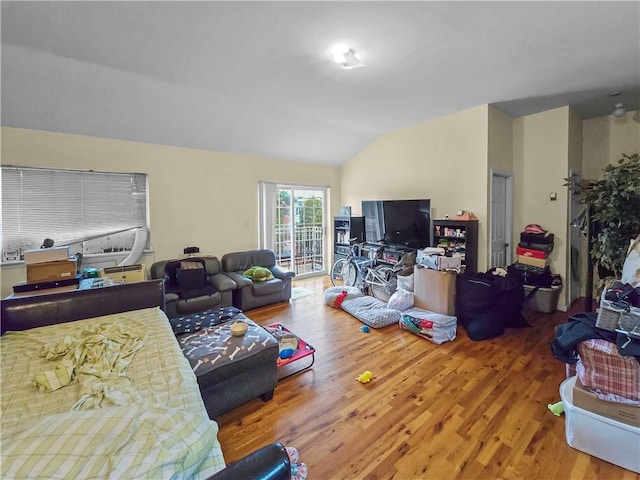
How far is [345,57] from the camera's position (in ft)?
7.66

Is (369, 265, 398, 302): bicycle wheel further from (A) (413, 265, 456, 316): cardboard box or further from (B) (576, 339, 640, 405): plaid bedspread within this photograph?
(B) (576, 339, 640, 405): plaid bedspread

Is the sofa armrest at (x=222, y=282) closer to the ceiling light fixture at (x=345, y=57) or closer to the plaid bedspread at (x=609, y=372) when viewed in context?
the ceiling light fixture at (x=345, y=57)

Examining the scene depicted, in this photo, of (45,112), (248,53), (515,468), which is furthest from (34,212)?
(515,468)

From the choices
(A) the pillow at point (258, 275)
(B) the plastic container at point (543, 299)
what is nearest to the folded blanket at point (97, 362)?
(A) the pillow at point (258, 275)

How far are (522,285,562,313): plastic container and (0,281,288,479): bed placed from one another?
405 centimetres

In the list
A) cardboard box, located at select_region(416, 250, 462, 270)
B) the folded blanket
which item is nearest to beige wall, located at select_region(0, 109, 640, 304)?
cardboard box, located at select_region(416, 250, 462, 270)

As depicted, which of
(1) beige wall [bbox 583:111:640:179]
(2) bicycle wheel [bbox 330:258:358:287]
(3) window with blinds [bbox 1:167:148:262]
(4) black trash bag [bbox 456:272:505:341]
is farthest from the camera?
(2) bicycle wheel [bbox 330:258:358:287]

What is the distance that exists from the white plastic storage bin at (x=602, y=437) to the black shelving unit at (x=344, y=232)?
12.0 feet

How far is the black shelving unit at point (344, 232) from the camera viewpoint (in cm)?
504

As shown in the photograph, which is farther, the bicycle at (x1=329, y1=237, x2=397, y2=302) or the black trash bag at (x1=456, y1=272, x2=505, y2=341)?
the bicycle at (x1=329, y1=237, x2=397, y2=302)

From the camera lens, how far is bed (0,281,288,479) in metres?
0.73

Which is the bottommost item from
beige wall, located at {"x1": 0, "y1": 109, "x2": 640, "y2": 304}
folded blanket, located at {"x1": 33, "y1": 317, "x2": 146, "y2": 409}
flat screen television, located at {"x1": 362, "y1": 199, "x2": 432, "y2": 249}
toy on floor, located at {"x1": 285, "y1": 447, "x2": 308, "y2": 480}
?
toy on floor, located at {"x1": 285, "y1": 447, "x2": 308, "y2": 480}

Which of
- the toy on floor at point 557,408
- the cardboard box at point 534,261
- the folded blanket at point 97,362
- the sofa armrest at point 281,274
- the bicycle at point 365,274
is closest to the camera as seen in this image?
the folded blanket at point 97,362

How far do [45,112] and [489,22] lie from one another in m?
4.31
